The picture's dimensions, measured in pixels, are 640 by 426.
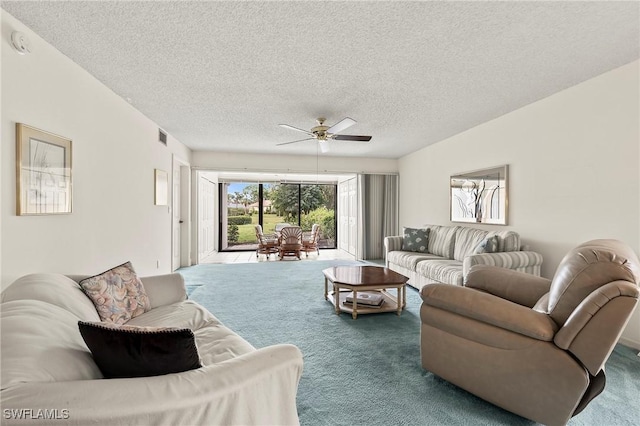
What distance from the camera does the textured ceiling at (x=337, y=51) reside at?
1.84 m

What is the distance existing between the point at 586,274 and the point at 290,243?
5894mm

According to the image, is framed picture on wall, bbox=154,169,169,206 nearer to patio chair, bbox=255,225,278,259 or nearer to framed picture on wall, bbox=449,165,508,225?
patio chair, bbox=255,225,278,259

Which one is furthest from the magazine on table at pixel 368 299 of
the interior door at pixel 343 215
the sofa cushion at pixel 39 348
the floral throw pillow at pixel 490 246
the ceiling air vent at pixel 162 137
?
the interior door at pixel 343 215

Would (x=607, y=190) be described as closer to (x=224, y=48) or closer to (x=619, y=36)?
(x=619, y=36)

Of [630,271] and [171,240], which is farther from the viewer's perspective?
[171,240]

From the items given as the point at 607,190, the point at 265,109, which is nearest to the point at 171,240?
the point at 265,109

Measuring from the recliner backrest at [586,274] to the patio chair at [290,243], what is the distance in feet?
18.7

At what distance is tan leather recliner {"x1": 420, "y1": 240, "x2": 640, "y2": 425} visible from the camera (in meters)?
1.37

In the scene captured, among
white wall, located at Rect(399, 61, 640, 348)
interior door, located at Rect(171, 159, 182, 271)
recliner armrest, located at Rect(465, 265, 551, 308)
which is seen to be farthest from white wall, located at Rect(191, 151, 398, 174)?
recliner armrest, located at Rect(465, 265, 551, 308)

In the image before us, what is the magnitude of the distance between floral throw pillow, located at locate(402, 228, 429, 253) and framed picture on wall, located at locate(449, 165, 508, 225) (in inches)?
21.1

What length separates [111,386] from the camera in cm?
89

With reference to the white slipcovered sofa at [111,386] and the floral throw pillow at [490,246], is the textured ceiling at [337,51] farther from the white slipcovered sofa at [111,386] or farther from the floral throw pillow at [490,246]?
the white slipcovered sofa at [111,386]

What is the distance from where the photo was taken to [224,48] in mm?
2260

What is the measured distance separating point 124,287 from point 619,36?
3.96 meters
